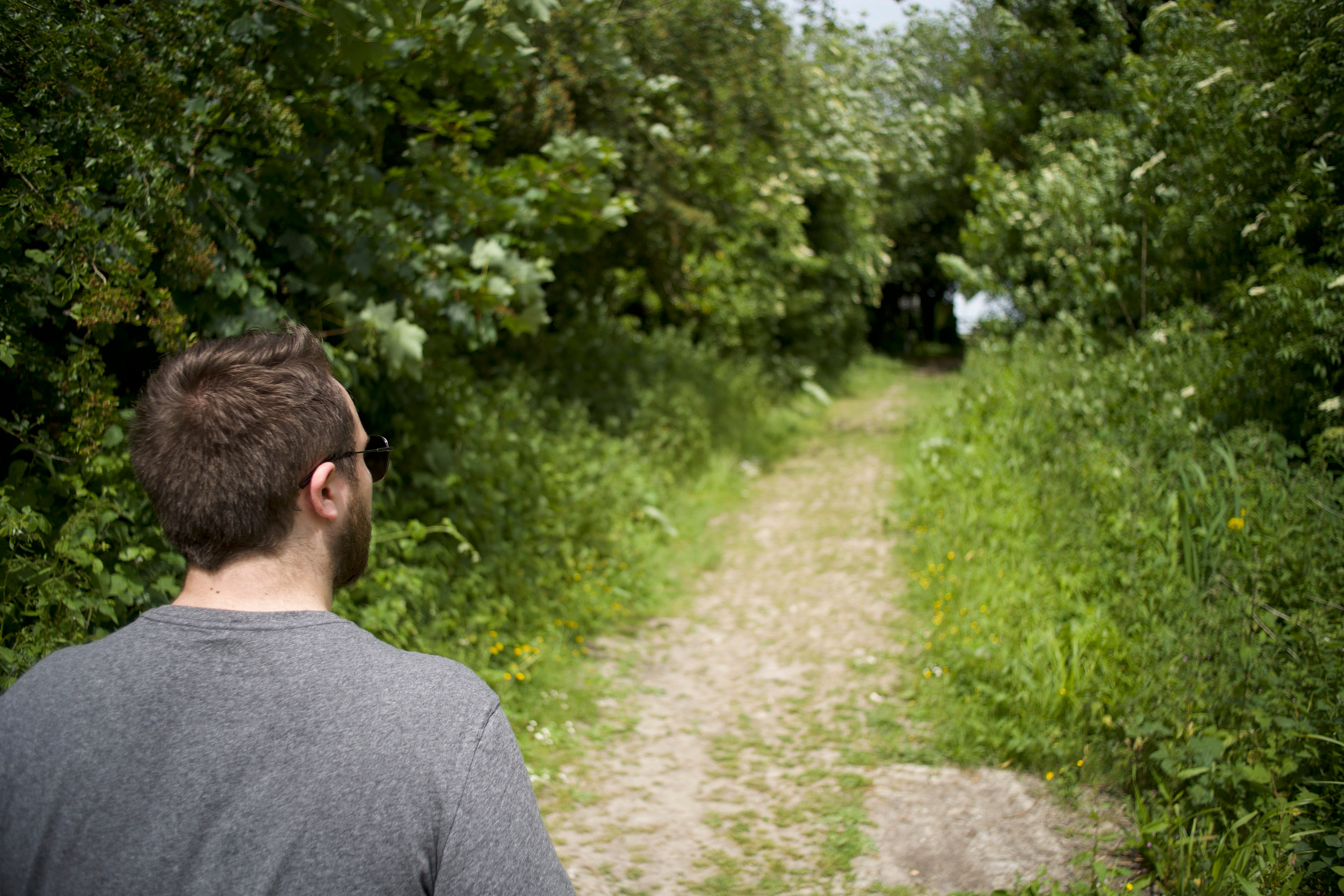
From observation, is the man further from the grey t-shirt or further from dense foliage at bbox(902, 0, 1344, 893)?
dense foliage at bbox(902, 0, 1344, 893)

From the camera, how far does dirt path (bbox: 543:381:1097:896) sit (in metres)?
3.61

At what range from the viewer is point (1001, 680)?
466cm

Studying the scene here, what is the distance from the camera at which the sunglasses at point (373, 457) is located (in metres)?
1.42

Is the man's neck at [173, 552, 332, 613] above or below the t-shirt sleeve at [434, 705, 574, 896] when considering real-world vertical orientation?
above

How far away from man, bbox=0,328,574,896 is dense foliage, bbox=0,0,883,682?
174 centimetres

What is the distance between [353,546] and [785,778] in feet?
11.1

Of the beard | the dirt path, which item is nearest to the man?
the beard

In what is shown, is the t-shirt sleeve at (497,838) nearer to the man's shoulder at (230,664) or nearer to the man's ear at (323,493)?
the man's shoulder at (230,664)

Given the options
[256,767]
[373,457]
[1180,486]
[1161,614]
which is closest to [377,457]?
[373,457]

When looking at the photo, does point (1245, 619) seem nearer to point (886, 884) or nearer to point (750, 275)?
point (886, 884)

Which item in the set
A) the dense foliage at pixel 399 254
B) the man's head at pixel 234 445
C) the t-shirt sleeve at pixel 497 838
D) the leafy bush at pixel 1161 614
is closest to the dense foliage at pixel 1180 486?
the leafy bush at pixel 1161 614

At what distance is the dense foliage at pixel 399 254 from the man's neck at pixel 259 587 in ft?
5.63

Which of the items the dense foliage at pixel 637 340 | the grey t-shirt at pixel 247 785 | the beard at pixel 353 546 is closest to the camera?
the grey t-shirt at pixel 247 785

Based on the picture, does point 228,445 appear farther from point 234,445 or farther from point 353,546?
point 353,546
